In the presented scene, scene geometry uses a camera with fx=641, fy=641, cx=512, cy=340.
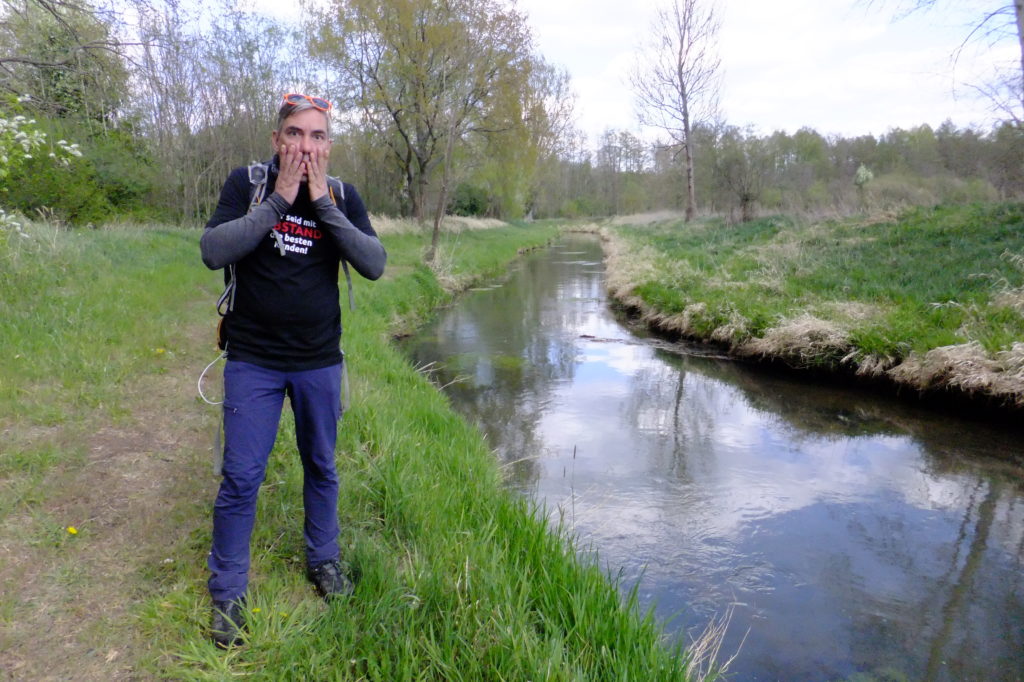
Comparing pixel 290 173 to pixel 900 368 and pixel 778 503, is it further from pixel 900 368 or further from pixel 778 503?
pixel 900 368

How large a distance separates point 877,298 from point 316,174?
8.94m

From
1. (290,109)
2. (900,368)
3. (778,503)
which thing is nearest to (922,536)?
(778,503)

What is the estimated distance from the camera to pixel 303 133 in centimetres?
244

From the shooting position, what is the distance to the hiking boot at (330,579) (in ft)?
8.97

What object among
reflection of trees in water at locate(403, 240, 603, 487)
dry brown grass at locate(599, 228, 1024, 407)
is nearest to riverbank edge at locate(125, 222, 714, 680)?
reflection of trees in water at locate(403, 240, 603, 487)

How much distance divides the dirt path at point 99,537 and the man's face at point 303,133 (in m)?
1.88

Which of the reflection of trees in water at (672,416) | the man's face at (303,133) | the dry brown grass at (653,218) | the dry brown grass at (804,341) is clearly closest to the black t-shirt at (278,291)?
the man's face at (303,133)

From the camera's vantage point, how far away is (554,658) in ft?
7.64

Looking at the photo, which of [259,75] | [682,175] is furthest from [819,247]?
[682,175]

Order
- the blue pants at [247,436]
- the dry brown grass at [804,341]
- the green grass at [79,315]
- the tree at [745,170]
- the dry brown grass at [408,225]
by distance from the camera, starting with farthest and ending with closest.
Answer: the tree at [745,170] → the dry brown grass at [408,225] → the dry brown grass at [804,341] → the green grass at [79,315] → the blue pants at [247,436]

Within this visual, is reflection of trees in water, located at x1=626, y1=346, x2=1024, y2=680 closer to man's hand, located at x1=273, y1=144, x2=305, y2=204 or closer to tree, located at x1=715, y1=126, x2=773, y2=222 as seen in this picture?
man's hand, located at x1=273, y1=144, x2=305, y2=204

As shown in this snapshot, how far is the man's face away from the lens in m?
2.43

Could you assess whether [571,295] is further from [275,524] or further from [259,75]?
[275,524]

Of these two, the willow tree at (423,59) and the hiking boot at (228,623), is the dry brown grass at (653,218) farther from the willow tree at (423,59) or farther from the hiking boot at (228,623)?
the hiking boot at (228,623)
